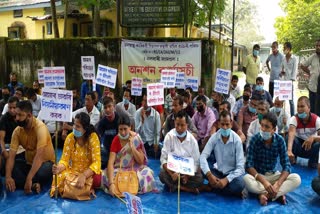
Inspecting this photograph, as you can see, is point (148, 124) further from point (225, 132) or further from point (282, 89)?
point (282, 89)

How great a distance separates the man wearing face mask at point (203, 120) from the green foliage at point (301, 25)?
14502 millimetres

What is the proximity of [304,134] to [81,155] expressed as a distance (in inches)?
148

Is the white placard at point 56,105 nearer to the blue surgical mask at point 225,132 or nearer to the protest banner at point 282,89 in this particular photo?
the blue surgical mask at point 225,132

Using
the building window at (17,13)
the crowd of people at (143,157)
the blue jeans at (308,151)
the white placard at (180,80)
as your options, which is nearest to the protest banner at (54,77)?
the crowd of people at (143,157)

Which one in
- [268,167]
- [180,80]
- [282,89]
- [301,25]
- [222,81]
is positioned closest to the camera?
[268,167]

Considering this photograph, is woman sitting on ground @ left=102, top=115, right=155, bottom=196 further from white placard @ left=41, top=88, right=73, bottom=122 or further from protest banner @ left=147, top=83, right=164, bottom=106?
protest banner @ left=147, top=83, right=164, bottom=106

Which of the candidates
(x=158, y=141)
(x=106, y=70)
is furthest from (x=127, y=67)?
(x=158, y=141)

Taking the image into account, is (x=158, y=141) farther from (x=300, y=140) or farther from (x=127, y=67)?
(x=127, y=67)

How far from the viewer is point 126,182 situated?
191 inches

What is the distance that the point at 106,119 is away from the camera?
586 cm

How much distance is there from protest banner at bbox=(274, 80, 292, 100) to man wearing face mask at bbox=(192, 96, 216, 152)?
3.98 feet

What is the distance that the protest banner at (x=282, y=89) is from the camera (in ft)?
20.8

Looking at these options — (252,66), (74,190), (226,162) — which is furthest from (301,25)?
(74,190)

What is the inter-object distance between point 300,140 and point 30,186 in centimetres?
440
